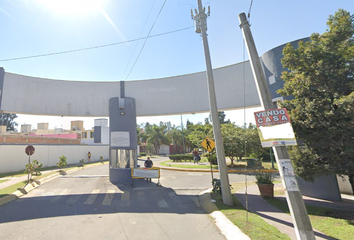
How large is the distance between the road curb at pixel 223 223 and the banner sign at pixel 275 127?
230 centimetres

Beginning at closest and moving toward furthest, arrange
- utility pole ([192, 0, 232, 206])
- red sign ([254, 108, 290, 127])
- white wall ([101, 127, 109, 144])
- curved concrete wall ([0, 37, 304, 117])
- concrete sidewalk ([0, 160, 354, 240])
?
red sign ([254, 108, 290, 127]) → concrete sidewalk ([0, 160, 354, 240]) → utility pole ([192, 0, 232, 206]) → curved concrete wall ([0, 37, 304, 117]) → white wall ([101, 127, 109, 144])

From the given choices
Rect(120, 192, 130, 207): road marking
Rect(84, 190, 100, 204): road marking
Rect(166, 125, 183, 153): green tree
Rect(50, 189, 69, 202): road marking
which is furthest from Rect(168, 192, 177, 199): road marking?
Rect(166, 125, 183, 153): green tree

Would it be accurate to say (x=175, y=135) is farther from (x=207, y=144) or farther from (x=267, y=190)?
(x=267, y=190)

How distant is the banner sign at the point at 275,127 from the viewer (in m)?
3.95

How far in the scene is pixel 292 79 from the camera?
240 inches

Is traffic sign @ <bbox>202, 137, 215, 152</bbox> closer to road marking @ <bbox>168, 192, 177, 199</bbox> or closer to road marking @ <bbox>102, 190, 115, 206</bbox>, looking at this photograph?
road marking @ <bbox>168, 192, 177, 199</bbox>

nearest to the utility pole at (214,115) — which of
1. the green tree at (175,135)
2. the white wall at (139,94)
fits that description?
the white wall at (139,94)

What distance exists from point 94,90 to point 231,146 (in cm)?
1226

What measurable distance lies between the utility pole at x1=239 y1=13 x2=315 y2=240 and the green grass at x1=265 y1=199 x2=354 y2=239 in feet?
4.51

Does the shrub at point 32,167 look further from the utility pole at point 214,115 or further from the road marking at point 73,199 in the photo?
the utility pole at point 214,115

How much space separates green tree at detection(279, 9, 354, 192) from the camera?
488 centimetres

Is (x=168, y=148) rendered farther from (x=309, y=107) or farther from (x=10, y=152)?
(x=309, y=107)

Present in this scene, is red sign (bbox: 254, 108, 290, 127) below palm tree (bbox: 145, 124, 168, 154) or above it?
below

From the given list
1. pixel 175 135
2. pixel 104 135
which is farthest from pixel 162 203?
pixel 175 135
